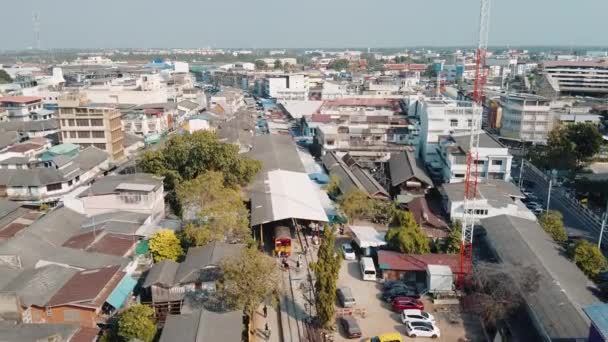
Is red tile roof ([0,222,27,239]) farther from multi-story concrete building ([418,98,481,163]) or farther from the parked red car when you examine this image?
multi-story concrete building ([418,98,481,163])

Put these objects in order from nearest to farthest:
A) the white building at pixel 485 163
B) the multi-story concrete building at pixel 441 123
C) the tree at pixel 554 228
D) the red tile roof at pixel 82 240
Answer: the red tile roof at pixel 82 240 → the tree at pixel 554 228 → the white building at pixel 485 163 → the multi-story concrete building at pixel 441 123

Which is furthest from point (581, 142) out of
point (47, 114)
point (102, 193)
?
point (47, 114)

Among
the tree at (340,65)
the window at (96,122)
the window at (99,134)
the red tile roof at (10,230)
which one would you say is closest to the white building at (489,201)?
the red tile roof at (10,230)

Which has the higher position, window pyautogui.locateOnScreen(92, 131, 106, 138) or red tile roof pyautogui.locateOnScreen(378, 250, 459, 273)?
window pyautogui.locateOnScreen(92, 131, 106, 138)

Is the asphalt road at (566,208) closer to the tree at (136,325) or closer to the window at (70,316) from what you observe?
the tree at (136,325)

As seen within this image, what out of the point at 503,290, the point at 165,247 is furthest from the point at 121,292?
the point at 503,290

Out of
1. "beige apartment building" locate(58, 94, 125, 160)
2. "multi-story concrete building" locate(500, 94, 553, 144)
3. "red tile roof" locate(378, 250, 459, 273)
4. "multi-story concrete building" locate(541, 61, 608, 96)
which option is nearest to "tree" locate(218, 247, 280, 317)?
"red tile roof" locate(378, 250, 459, 273)

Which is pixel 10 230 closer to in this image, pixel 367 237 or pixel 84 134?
pixel 84 134
